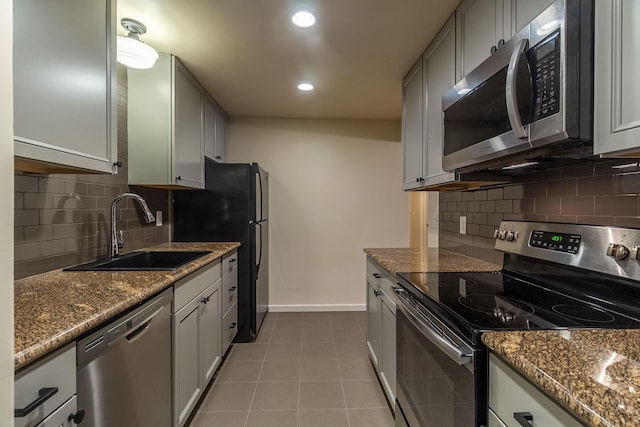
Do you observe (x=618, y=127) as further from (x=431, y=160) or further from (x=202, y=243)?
(x=202, y=243)

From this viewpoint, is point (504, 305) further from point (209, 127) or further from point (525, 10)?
point (209, 127)

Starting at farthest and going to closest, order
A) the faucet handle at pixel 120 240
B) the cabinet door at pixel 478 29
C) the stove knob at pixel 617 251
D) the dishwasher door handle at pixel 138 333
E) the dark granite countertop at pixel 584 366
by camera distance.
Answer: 1. the faucet handle at pixel 120 240
2. the cabinet door at pixel 478 29
3. the dishwasher door handle at pixel 138 333
4. the stove knob at pixel 617 251
5. the dark granite countertop at pixel 584 366

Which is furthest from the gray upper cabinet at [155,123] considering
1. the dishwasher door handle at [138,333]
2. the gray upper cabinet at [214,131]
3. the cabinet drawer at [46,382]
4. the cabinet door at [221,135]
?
the cabinet drawer at [46,382]

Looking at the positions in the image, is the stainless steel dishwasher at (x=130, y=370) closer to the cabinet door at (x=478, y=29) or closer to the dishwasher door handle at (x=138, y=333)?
the dishwasher door handle at (x=138, y=333)

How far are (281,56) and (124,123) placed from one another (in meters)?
1.22

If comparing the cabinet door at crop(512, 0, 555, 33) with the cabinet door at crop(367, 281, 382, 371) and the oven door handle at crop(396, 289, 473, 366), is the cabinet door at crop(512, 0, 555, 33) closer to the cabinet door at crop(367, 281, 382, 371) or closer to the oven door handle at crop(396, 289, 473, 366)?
the oven door handle at crop(396, 289, 473, 366)

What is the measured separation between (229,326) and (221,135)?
2005mm

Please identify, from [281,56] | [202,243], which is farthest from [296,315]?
[281,56]

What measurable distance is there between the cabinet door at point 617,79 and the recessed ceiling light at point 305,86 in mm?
2092

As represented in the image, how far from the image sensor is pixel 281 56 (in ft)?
7.30

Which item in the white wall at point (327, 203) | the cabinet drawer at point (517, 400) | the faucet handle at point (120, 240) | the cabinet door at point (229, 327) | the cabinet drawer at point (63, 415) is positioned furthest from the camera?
the white wall at point (327, 203)

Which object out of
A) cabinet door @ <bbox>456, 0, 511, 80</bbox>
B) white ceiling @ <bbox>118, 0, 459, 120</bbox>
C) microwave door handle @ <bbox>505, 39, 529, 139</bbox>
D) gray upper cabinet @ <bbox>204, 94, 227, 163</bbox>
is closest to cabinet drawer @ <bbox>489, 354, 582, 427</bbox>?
microwave door handle @ <bbox>505, 39, 529, 139</bbox>

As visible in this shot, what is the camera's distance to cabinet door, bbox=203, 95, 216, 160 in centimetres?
291

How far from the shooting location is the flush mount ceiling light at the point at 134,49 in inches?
67.5
